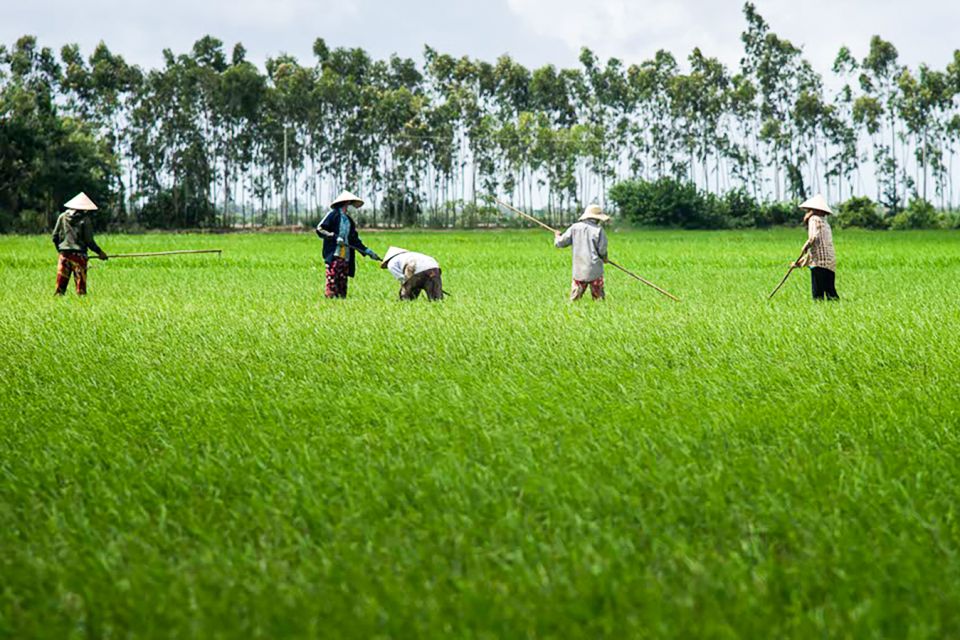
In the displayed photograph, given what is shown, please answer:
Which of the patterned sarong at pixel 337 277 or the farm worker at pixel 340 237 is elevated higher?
the farm worker at pixel 340 237

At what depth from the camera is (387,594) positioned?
9.11ft

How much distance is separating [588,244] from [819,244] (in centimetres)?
236

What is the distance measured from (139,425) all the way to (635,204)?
162ft

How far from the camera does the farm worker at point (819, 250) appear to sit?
11.2 meters

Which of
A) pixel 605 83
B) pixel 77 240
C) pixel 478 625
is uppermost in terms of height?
pixel 605 83

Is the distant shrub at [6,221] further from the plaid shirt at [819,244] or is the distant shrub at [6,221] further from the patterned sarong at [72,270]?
the plaid shirt at [819,244]

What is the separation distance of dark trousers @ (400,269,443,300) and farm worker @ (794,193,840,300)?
370 centimetres

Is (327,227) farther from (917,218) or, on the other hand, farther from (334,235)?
(917,218)

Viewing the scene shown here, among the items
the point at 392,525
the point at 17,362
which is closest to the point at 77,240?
the point at 17,362

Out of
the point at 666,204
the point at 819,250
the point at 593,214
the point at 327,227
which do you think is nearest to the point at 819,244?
the point at 819,250

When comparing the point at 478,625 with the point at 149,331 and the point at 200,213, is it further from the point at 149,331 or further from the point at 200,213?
the point at 200,213

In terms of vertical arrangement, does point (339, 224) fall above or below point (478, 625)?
above

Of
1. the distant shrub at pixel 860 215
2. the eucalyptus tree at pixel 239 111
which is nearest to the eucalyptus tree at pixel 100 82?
the eucalyptus tree at pixel 239 111

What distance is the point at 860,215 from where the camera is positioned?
167 feet
